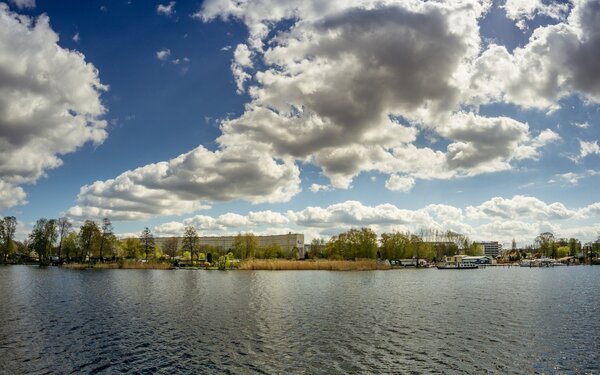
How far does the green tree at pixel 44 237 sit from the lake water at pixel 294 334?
428 feet

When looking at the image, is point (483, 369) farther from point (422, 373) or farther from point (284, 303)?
point (284, 303)

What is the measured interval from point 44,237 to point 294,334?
176183mm

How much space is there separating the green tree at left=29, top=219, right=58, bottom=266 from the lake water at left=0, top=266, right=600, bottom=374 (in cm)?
13035

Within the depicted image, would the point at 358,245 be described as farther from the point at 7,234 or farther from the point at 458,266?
the point at 7,234

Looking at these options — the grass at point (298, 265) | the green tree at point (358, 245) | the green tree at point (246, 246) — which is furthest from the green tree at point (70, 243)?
the green tree at point (358, 245)

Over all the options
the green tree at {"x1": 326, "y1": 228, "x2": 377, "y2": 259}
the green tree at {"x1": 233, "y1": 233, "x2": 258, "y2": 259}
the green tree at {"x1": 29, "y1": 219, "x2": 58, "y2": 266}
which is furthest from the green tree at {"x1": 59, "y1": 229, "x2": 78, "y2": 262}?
the green tree at {"x1": 326, "y1": 228, "x2": 377, "y2": 259}

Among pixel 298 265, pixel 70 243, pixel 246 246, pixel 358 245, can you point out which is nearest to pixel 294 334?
pixel 298 265

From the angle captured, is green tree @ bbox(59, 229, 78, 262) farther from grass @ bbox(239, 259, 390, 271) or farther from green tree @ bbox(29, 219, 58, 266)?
grass @ bbox(239, 259, 390, 271)

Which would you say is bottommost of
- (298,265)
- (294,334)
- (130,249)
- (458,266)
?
(458,266)

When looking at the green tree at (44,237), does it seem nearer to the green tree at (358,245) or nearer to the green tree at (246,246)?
the green tree at (246,246)

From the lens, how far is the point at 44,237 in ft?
570

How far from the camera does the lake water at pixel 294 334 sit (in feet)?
88.7

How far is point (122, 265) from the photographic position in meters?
146

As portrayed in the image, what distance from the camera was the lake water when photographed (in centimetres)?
2705
